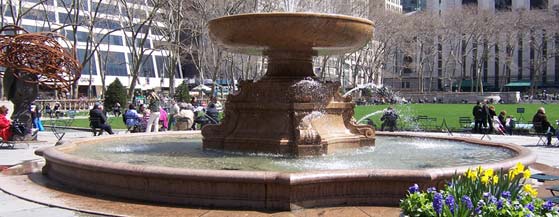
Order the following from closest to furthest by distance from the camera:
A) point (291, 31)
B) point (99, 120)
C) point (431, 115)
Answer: point (291, 31) → point (99, 120) → point (431, 115)

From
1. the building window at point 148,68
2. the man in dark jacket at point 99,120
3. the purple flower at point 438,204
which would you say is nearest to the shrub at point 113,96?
the man in dark jacket at point 99,120

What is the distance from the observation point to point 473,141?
554 inches

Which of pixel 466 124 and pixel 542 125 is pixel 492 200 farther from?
pixel 466 124

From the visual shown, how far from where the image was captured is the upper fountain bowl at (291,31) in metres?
10.2

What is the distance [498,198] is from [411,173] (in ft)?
8.32

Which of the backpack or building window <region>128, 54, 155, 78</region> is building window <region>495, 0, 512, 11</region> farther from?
the backpack

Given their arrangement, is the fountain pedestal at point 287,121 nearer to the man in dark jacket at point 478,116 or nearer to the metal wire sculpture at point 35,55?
the metal wire sculpture at point 35,55

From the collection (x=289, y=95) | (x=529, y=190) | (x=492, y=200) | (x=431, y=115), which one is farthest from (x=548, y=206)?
(x=431, y=115)

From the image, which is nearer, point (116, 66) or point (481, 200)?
point (481, 200)

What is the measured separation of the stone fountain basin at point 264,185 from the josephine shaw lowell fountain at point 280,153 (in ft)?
0.04

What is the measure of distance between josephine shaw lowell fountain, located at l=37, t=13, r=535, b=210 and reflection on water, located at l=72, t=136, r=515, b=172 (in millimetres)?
20

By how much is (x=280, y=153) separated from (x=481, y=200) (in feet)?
19.8

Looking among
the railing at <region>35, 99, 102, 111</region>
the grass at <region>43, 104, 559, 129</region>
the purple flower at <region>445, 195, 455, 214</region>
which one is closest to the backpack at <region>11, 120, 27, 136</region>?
the grass at <region>43, 104, 559, 129</region>

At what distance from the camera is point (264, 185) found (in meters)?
7.12
